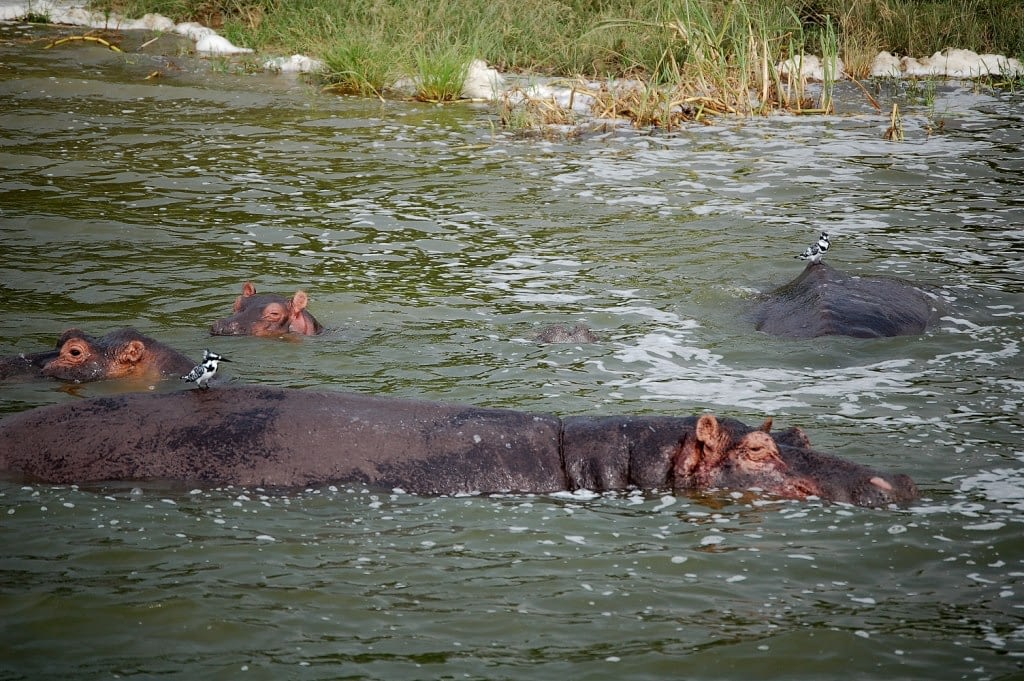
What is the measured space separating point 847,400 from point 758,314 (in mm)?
1545

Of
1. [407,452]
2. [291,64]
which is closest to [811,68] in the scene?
[291,64]

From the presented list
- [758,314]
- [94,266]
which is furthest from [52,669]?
[94,266]

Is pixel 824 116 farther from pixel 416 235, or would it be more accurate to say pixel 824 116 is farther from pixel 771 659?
pixel 771 659

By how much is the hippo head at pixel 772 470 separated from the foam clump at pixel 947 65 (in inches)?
523

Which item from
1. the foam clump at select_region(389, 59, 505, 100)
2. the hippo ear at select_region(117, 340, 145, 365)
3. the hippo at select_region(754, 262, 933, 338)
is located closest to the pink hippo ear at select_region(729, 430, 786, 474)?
the hippo at select_region(754, 262, 933, 338)

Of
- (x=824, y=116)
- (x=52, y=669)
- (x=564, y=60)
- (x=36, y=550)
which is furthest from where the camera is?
(x=564, y=60)

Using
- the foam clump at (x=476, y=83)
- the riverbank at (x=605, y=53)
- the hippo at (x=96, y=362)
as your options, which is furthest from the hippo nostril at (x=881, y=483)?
the foam clump at (x=476, y=83)

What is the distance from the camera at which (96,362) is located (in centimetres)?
637

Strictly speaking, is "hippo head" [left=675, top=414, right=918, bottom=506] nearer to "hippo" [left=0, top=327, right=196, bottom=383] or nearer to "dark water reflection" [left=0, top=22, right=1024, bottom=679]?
→ "dark water reflection" [left=0, top=22, right=1024, bottom=679]

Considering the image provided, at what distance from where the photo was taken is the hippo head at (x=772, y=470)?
496cm

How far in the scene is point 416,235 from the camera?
10.2 m

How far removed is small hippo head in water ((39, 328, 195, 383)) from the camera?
250 inches

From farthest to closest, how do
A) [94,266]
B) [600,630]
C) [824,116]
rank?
[824,116] → [94,266] → [600,630]

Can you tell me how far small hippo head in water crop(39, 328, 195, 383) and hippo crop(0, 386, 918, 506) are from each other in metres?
1.12
